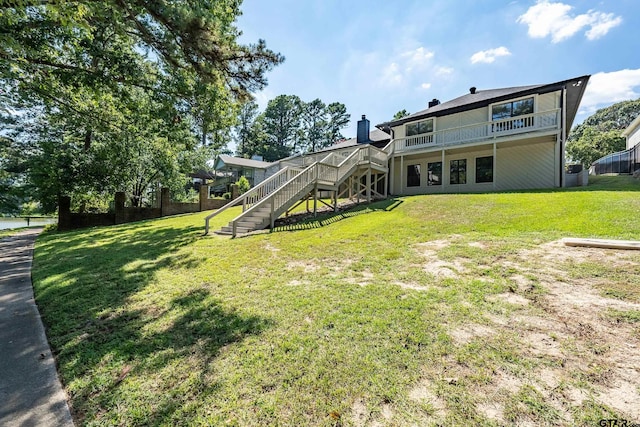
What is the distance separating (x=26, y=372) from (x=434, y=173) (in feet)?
59.3

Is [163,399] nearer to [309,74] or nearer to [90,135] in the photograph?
[309,74]

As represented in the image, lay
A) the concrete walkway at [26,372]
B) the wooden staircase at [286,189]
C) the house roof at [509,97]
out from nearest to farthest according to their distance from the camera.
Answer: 1. the concrete walkway at [26,372]
2. the wooden staircase at [286,189]
3. the house roof at [509,97]

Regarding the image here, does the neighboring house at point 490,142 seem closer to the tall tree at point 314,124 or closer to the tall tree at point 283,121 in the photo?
the tall tree at point 314,124

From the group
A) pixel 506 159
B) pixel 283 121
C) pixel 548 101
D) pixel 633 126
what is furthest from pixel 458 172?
pixel 283 121

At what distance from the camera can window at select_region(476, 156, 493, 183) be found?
15312 mm

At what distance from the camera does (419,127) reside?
58.1 feet

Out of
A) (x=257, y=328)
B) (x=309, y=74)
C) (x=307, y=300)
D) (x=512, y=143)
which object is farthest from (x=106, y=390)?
(x=512, y=143)

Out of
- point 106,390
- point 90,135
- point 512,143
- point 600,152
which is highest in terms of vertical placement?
point 600,152

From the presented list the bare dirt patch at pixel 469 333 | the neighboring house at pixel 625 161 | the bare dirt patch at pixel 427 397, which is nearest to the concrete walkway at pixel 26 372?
the bare dirt patch at pixel 427 397

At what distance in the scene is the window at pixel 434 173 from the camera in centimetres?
1708

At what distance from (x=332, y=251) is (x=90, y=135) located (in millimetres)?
17625

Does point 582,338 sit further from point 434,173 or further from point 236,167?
point 236,167

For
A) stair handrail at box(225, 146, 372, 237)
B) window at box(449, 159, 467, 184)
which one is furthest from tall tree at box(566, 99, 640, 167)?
stair handrail at box(225, 146, 372, 237)

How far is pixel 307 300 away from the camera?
13.0 feet
